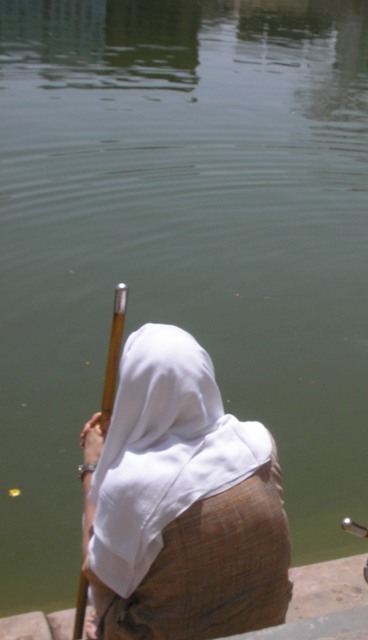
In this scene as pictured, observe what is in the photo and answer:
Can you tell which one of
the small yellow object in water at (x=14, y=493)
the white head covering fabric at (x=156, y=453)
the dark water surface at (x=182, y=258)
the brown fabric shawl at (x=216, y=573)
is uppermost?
the white head covering fabric at (x=156, y=453)

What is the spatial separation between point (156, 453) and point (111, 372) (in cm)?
52

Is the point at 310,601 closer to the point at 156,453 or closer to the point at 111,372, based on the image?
the point at 111,372

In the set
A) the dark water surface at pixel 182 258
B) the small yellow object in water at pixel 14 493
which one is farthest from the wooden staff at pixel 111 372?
the small yellow object in water at pixel 14 493

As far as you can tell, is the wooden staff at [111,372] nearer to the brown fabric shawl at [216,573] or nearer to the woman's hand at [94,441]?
the woman's hand at [94,441]

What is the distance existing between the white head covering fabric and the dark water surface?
5.97 feet

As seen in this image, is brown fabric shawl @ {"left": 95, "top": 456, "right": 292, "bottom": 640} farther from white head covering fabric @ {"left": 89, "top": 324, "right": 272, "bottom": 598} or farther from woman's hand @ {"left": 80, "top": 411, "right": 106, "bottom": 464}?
woman's hand @ {"left": 80, "top": 411, "right": 106, "bottom": 464}

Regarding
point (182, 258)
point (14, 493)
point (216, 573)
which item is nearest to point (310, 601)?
point (216, 573)

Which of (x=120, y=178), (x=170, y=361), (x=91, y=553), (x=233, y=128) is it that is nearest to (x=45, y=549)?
(x=91, y=553)

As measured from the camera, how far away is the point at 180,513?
8.38ft

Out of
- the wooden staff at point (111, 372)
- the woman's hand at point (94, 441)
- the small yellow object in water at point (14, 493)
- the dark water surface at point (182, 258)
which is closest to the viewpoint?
the wooden staff at point (111, 372)

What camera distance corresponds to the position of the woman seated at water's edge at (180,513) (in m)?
2.56

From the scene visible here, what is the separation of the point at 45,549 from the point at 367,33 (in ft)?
66.9

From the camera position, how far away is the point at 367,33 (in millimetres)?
22797

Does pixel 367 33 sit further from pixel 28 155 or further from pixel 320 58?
pixel 28 155
